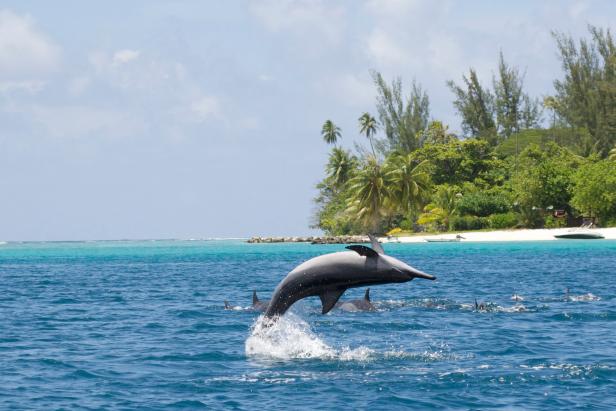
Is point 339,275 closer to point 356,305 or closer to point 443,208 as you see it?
point 356,305

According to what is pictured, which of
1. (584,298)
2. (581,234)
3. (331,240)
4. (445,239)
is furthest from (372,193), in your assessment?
(584,298)

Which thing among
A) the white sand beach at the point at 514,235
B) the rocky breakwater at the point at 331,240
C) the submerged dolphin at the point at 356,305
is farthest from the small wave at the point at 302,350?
the rocky breakwater at the point at 331,240

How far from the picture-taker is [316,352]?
17938mm

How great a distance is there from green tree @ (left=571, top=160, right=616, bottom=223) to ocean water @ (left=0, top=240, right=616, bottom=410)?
49.5 meters

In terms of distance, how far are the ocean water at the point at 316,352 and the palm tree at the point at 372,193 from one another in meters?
60.5

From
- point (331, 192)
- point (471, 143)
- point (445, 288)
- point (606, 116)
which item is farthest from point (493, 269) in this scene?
point (331, 192)

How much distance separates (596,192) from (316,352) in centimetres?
6944

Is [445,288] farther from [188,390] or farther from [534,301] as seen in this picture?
[188,390]

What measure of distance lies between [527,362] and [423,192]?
81890 mm

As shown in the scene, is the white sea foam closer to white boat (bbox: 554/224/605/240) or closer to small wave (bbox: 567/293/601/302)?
small wave (bbox: 567/293/601/302)

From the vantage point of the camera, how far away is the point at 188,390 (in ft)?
47.9

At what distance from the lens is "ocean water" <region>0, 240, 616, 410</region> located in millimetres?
13906

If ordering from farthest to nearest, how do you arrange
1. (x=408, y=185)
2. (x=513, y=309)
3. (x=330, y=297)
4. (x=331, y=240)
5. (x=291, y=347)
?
(x=331, y=240) → (x=408, y=185) → (x=513, y=309) → (x=291, y=347) → (x=330, y=297)

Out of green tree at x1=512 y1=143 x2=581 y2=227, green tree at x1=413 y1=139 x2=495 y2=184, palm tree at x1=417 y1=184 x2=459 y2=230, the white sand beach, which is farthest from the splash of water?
green tree at x1=413 y1=139 x2=495 y2=184
